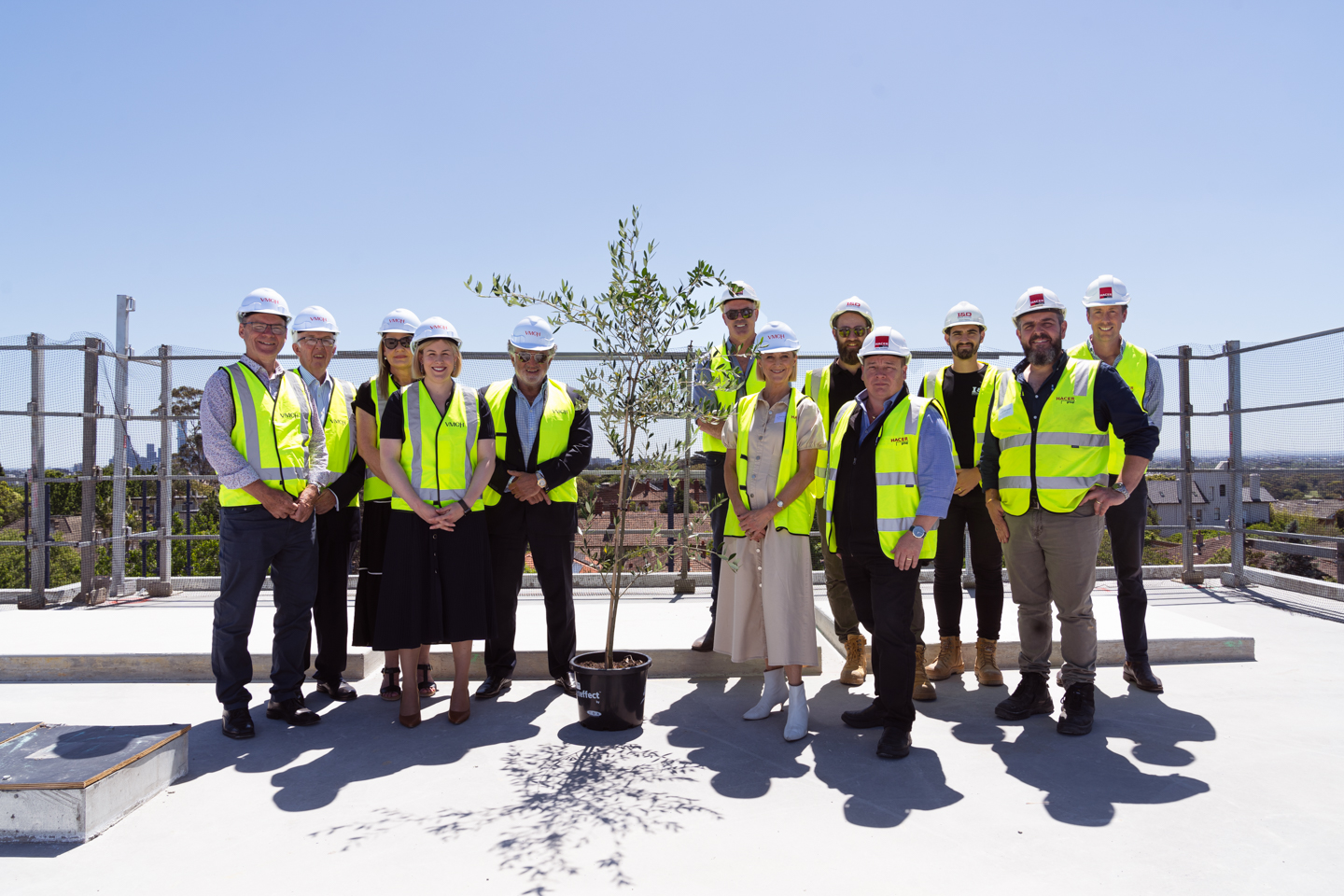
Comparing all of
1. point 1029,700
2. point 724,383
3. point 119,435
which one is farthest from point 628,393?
point 119,435

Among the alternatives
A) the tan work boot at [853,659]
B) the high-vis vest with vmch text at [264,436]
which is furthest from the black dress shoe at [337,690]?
the tan work boot at [853,659]

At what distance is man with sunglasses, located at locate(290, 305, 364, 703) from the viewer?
502cm

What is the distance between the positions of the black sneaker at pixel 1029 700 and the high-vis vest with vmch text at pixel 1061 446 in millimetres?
949

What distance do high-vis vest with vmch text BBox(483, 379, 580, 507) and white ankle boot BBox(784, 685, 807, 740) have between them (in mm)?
1757

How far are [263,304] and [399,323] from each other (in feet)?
2.52

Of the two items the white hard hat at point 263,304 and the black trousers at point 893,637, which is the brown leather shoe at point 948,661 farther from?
the white hard hat at point 263,304

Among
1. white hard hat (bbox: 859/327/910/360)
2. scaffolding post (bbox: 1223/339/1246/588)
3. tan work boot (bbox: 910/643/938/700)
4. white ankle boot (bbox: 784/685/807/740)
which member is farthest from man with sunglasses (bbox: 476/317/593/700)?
scaffolding post (bbox: 1223/339/1246/588)

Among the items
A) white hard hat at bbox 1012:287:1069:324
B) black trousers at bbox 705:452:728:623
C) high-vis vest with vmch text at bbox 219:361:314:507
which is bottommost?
black trousers at bbox 705:452:728:623

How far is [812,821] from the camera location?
3.27 meters

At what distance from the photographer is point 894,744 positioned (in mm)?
3953

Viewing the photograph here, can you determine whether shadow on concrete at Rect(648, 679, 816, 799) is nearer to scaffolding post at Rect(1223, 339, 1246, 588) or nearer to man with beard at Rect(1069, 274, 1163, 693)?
man with beard at Rect(1069, 274, 1163, 693)

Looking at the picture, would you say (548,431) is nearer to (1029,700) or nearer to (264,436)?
(264,436)

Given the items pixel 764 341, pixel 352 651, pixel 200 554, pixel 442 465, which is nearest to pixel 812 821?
pixel 764 341

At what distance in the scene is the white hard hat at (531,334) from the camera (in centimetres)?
487
